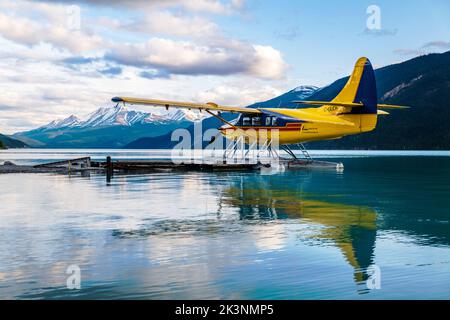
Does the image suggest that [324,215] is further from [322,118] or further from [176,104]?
[322,118]

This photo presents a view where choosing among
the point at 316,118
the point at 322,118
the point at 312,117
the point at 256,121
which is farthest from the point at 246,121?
the point at 322,118

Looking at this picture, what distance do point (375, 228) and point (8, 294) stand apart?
1025 cm

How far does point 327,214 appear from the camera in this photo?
1817 centimetres

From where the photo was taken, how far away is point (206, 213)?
1833 centimetres

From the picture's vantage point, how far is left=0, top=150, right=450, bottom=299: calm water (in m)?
8.86

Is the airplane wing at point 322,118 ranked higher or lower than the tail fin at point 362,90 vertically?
lower

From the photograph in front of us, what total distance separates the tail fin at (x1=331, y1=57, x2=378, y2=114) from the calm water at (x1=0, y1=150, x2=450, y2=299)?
20123 millimetres

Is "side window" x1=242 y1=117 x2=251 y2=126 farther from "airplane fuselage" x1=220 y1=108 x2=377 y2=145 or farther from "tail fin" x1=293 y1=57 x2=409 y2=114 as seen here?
"tail fin" x1=293 y1=57 x2=409 y2=114

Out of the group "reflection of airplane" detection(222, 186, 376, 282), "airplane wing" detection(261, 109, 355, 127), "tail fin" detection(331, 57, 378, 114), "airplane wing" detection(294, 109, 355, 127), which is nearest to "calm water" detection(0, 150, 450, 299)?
"reflection of airplane" detection(222, 186, 376, 282)

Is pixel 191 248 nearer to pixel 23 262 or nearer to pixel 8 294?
pixel 23 262

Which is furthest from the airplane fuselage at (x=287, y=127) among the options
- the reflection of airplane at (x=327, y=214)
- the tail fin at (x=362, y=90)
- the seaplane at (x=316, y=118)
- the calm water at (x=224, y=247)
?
the calm water at (x=224, y=247)

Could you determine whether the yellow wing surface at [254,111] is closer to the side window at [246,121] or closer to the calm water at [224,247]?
the side window at [246,121]

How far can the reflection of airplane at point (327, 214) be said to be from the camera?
11.8 meters

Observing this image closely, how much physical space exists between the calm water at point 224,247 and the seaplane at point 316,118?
65.3 ft
